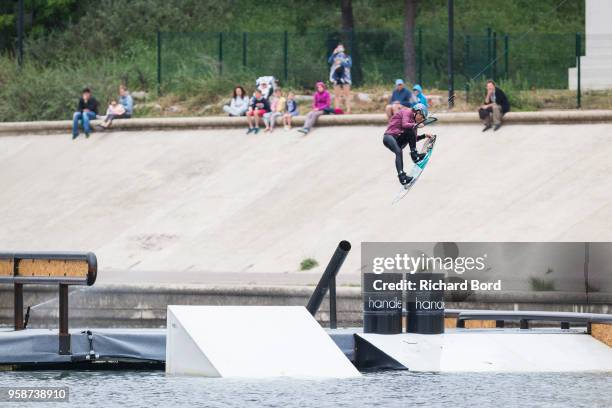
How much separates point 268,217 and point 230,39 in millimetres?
12736

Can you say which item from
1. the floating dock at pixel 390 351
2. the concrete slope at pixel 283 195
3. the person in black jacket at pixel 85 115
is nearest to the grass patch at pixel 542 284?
the floating dock at pixel 390 351

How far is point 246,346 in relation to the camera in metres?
20.2

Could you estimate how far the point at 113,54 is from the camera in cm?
5172

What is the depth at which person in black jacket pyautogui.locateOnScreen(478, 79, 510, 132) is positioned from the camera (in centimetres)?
3709

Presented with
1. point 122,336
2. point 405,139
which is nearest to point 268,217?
point 405,139

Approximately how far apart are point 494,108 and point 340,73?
4.78 meters

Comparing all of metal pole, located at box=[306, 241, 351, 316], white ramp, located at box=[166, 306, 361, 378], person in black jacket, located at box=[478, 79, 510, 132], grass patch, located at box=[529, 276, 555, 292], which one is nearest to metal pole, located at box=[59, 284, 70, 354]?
white ramp, located at box=[166, 306, 361, 378]

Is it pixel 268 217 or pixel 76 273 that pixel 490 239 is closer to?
pixel 268 217

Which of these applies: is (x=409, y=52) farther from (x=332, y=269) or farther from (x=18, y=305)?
(x=18, y=305)

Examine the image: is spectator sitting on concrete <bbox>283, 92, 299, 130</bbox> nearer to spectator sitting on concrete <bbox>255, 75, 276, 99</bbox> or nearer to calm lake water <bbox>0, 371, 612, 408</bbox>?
spectator sitting on concrete <bbox>255, 75, 276, 99</bbox>

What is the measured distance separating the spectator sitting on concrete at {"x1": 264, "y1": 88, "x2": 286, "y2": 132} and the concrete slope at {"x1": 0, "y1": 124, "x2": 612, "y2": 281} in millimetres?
341

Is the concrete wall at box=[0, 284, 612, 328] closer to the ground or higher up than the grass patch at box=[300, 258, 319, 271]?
closer to the ground

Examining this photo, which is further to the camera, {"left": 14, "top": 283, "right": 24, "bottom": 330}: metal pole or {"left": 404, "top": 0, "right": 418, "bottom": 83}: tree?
{"left": 404, "top": 0, "right": 418, "bottom": 83}: tree

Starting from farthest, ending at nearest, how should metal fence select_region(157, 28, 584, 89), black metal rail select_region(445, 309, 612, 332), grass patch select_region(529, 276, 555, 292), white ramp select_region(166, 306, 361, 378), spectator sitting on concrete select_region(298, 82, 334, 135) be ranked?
metal fence select_region(157, 28, 584, 89) → spectator sitting on concrete select_region(298, 82, 334, 135) → grass patch select_region(529, 276, 555, 292) → black metal rail select_region(445, 309, 612, 332) → white ramp select_region(166, 306, 361, 378)
